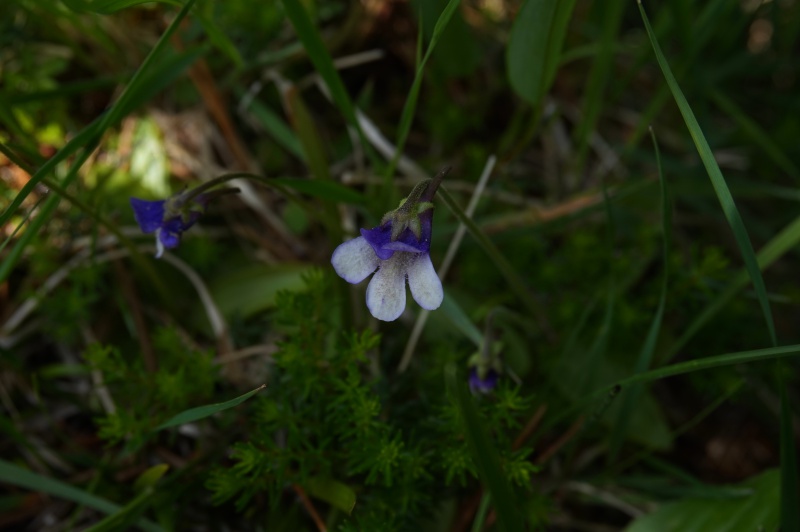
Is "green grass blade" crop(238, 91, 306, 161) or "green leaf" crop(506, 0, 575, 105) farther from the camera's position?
"green grass blade" crop(238, 91, 306, 161)

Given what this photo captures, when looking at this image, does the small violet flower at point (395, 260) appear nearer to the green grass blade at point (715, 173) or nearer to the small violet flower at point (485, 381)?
the small violet flower at point (485, 381)

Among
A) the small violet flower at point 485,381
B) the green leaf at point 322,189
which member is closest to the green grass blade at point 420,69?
Result: the green leaf at point 322,189

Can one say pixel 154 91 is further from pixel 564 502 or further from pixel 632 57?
pixel 632 57

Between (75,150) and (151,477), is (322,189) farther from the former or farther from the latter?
(151,477)

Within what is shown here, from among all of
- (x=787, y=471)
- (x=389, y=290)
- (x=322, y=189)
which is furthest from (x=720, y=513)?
(x=322, y=189)

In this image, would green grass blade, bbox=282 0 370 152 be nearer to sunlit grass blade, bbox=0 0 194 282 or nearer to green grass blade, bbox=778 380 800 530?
sunlit grass blade, bbox=0 0 194 282

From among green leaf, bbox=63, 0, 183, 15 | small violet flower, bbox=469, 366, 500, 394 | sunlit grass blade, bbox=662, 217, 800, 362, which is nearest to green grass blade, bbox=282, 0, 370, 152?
green leaf, bbox=63, 0, 183, 15
